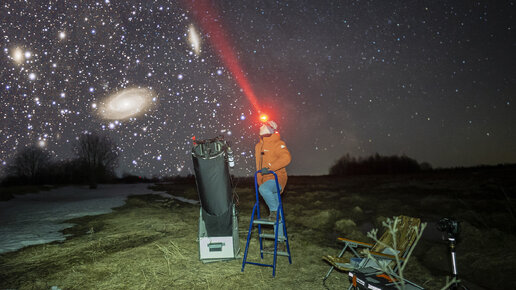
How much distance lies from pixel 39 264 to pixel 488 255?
36.4ft

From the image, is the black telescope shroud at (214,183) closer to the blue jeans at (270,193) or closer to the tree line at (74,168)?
the blue jeans at (270,193)

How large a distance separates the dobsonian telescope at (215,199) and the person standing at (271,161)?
2.38 feet

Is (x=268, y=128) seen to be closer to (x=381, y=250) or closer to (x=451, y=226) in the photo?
(x=381, y=250)

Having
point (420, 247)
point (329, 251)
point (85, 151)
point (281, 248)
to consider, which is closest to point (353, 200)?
point (420, 247)

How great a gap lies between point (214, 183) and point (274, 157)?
1.35 meters

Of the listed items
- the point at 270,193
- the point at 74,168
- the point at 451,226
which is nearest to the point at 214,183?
the point at 270,193

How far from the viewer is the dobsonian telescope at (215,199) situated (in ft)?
16.5

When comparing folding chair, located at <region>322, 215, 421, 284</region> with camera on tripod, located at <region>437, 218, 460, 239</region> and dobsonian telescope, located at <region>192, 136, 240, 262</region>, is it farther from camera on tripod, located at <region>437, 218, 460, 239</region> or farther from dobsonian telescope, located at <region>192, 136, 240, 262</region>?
dobsonian telescope, located at <region>192, 136, 240, 262</region>

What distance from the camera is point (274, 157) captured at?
5496 millimetres

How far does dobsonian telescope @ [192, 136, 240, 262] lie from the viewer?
16.5 feet

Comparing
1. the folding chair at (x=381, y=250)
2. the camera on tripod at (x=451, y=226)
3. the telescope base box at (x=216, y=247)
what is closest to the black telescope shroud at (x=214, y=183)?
the telescope base box at (x=216, y=247)

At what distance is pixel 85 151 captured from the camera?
4603cm

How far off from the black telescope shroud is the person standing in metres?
0.75

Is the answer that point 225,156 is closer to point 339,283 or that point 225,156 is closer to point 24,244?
point 339,283
